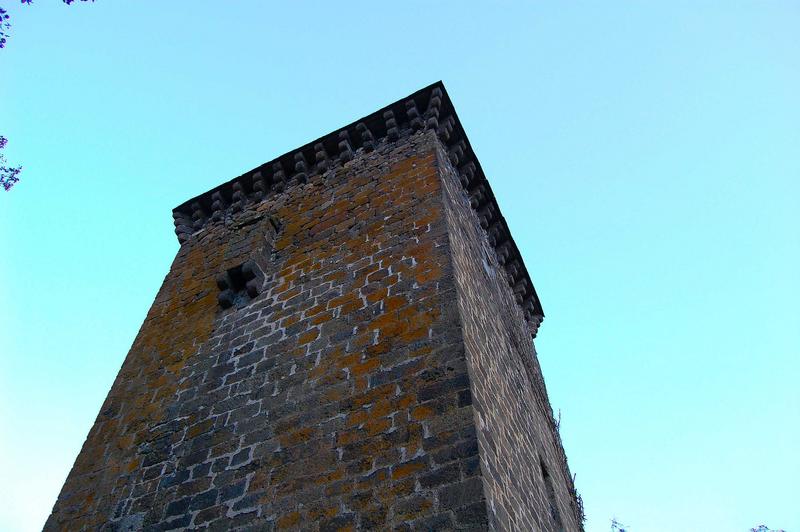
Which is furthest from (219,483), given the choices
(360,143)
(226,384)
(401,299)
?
(360,143)

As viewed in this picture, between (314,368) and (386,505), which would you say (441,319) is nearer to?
(314,368)

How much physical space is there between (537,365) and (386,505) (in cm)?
653

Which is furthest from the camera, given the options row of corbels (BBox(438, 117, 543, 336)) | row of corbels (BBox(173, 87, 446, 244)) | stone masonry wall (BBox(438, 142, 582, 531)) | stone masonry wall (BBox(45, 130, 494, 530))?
row of corbels (BBox(438, 117, 543, 336))

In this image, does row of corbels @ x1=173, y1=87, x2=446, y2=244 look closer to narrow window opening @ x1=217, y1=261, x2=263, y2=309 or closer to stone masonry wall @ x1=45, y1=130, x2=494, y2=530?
stone masonry wall @ x1=45, y1=130, x2=494, y2=530

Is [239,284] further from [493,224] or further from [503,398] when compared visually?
[493,224]

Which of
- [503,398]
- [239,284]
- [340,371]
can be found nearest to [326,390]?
[340,371]

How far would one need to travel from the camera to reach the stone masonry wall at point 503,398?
4641 millimetres

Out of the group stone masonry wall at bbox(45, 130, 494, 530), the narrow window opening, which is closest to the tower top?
stone masonry wall at bbox(45, 130, 494, 530)

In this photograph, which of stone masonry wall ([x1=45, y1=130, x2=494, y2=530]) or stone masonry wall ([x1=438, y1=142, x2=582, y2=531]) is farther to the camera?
stone masonry wall ([x1=438, y1=142, x2=582, y2=531])

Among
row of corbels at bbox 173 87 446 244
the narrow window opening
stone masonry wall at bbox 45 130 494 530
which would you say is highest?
row of corbels at bbox 173 87 446 244

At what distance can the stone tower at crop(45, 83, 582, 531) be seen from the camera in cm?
444

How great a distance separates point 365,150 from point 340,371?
3.94 m

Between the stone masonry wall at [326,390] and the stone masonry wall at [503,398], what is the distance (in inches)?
→ 1.9

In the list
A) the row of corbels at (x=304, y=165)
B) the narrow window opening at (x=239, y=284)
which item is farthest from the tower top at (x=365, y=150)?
the narrow window opening at (x=239, y=284)
